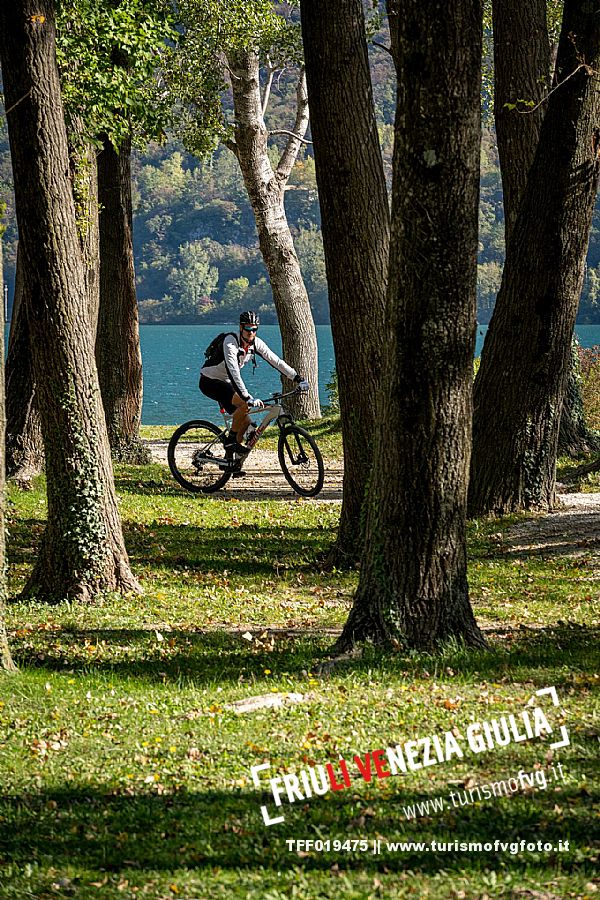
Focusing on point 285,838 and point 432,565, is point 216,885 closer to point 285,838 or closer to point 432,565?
point 285,838

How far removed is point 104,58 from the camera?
14.2 meters

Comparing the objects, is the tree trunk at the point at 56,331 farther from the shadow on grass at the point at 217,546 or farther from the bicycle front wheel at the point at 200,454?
the bicycle front wheel at the point at 200,454

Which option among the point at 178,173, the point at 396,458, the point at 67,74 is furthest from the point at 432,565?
the point at 178,173

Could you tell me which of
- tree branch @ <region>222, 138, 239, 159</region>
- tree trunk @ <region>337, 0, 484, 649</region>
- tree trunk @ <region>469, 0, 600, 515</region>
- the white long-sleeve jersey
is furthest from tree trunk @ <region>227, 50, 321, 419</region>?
tree trunk @ <region>337, 0, 484, 649</region>

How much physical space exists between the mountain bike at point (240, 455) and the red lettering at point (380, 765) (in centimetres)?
865

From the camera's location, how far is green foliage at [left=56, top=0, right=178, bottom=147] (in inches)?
534

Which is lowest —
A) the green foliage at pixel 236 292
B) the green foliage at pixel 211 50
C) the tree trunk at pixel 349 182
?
the tree trunk at pixel 349 182

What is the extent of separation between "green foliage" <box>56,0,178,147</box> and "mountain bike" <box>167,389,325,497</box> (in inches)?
160

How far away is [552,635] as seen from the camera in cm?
734

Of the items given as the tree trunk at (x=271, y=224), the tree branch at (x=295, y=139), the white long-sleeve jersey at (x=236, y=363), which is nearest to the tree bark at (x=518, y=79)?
the white long-sleeve jersey at (x=236, y=363)

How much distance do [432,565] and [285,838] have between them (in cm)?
267

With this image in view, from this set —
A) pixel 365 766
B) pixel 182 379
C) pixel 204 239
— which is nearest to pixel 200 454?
pixel 365 766

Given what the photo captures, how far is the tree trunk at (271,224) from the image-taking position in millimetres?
23062

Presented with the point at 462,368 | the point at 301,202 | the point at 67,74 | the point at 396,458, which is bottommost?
the point at 396,458
